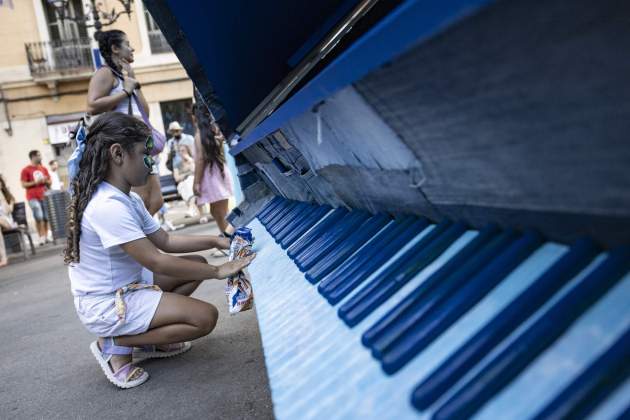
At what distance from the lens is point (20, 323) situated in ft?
18.4

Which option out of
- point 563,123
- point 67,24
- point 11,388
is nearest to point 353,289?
point 563,123

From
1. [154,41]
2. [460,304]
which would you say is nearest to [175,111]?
[154,41]

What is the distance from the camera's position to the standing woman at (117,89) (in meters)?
4.62

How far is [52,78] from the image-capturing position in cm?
2050

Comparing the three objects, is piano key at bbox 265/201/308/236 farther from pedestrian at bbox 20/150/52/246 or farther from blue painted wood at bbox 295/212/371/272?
pedestrian at bbox 20/150/52/246

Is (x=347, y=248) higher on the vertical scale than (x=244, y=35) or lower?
lower

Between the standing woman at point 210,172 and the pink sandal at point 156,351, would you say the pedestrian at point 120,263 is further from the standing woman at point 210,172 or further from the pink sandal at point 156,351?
the standing woman at point 210,172

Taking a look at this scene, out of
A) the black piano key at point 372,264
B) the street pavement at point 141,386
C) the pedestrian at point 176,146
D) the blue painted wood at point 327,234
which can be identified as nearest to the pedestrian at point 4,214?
the pedestrian at point 176,146

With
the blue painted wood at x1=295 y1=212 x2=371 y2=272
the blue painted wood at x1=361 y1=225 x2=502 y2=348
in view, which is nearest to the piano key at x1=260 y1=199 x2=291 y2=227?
the blue painted wood at x1=295 y1=212 x2=371 y2=272

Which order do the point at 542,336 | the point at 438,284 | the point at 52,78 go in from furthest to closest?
1. the point at 52,78
2. the point at 438,284
3. the point at 542,336

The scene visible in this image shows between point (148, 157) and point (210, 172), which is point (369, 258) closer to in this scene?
point (148, 157)

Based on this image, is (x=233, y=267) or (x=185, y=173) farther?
(x=185, y=173)

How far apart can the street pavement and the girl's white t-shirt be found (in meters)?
0.62

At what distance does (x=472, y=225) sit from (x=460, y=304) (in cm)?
33
